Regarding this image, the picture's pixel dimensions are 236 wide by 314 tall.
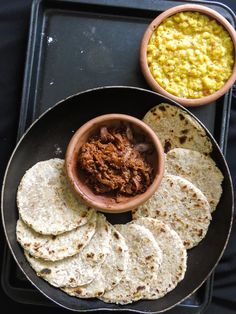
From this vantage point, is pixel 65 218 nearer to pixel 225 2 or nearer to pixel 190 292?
pixel 190 292

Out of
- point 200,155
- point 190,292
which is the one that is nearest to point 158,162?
point 200,155

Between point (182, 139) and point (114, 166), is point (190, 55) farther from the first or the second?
point (114, 166)

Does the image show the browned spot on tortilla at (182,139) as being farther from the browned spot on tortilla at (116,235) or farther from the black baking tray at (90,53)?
the browned spot on tortilla at (116,235)

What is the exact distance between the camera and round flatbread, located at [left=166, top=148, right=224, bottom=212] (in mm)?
2250

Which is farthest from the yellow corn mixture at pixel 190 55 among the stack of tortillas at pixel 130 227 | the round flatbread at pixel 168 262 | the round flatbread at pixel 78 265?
the round flatbread at pixel 78 265

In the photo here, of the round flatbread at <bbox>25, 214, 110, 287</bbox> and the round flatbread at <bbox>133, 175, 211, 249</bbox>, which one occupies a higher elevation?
the round flatbread at <bbox>133, 175, 211, 249</bbox>

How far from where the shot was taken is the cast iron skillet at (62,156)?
221 centimetres

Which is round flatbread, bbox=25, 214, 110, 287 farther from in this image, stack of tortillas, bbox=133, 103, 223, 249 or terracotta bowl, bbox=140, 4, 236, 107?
terracotta bowl, bbox=140, 4, 236, 107

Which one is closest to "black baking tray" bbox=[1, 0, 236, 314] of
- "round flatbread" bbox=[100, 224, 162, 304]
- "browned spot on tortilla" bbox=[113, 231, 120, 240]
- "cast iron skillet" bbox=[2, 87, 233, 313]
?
"cast iron skillet" bbox=[2, 87, 233, 313]

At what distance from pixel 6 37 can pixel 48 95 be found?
31cm

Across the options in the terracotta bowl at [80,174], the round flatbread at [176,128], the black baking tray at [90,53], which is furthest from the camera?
the black baking tray at [90,53]

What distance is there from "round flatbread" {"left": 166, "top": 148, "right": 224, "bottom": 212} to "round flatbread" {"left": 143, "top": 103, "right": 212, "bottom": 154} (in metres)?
0.03

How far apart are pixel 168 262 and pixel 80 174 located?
1.46ft

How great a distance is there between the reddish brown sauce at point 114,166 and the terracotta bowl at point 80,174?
21mm
